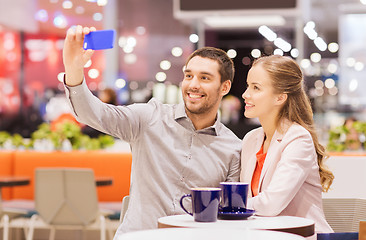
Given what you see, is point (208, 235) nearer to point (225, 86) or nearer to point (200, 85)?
point (200, 85)

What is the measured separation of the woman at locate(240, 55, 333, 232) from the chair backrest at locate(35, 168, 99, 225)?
97.1 inches

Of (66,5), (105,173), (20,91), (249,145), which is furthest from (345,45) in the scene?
(249,145)

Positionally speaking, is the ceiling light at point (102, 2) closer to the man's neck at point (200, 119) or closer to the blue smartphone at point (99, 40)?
the man's neck at point (200, 119)

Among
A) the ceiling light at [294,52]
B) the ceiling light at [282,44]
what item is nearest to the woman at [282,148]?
the ceiling light at [294,52]

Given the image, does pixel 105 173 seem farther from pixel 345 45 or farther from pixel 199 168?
pixel 345 45

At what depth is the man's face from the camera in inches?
100

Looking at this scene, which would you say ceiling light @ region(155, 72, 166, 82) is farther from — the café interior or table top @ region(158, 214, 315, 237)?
table top @ region(158, 214, 315, 237)

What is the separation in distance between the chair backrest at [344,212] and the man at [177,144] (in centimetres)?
45

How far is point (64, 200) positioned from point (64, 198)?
0.02m

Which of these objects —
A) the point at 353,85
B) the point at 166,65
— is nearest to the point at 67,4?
the point at 166,65

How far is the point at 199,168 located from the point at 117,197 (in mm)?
3524

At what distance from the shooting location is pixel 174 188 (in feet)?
8.14

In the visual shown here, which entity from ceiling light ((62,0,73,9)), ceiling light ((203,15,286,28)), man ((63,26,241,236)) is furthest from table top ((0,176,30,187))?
ceiling light ((62,0,73,9))

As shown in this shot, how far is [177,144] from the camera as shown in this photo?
252 centimetres
